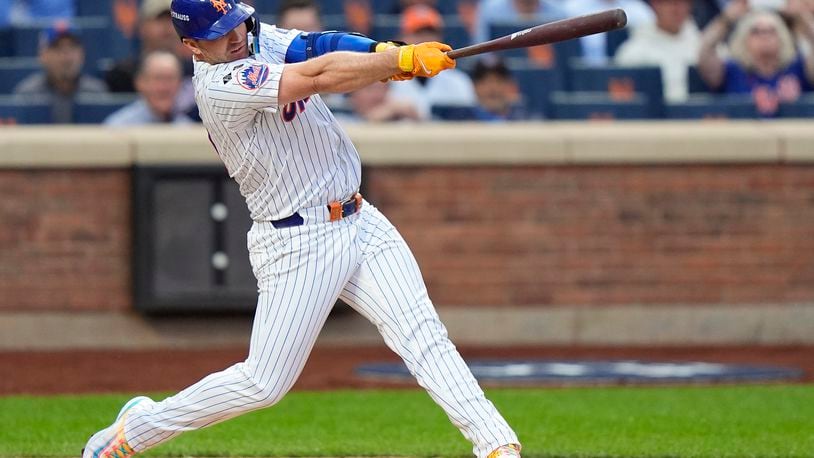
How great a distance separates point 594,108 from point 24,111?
4.02 meters

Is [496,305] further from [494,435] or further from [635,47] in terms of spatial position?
[494,435]

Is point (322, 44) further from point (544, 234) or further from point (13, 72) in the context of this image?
point (13, 72)

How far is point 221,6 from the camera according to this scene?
4.25 m

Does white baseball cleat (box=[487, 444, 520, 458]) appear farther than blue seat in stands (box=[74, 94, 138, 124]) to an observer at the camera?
No

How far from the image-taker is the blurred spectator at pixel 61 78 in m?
9.41

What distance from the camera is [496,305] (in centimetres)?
935

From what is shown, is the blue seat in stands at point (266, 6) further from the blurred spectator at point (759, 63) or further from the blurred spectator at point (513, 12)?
the blurred spectator at point (759, 63)

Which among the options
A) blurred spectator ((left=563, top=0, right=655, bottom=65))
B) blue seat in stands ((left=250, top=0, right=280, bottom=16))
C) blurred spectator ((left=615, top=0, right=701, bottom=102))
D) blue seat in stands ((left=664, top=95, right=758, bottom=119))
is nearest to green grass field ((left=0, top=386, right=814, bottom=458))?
blue seat in stands ((left=664, top=95, right=758, bottom=119))

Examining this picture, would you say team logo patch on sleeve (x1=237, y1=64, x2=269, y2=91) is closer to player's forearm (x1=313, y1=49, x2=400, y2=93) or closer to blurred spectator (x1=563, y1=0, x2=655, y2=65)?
player's forearm (x1=313, y1=49, x2=400, y2=93)

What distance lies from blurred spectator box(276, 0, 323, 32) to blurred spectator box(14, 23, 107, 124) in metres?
1.45

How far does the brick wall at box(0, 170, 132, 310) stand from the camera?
9109 millimetres

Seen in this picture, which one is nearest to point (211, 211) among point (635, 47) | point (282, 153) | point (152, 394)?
point (152, 394)

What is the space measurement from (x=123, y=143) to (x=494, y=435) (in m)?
5.20

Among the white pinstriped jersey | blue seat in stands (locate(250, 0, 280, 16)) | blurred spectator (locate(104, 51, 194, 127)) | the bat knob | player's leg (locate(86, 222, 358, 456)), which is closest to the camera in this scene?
the bat knob
